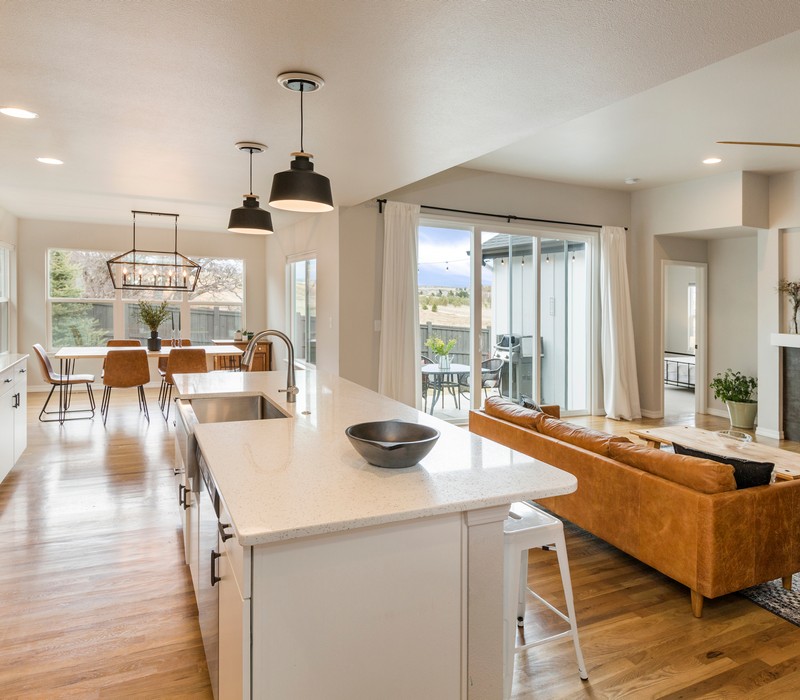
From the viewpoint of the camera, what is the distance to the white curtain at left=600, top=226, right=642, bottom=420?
6.71 metres

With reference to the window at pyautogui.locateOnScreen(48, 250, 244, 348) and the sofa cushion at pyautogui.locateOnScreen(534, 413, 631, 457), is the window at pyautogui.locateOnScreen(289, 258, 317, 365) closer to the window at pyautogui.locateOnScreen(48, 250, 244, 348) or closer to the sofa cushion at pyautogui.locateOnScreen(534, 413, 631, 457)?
the window at pyautogui.locateOnScreen(48, 250, 244, 348)

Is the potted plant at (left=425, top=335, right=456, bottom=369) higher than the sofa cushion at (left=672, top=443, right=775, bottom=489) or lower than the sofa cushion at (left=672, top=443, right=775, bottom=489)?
higher

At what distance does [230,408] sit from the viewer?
3.09 metres

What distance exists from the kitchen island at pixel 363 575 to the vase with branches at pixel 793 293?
560 cm

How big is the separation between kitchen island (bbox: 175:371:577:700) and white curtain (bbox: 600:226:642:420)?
5492 mm

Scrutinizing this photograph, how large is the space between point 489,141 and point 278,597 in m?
3.01

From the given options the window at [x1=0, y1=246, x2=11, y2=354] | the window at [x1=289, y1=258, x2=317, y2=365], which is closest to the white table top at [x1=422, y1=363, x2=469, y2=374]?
the window at [x1=289, y1=258, x2=317, y2=365]

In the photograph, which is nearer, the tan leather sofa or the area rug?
the tan leather sofa

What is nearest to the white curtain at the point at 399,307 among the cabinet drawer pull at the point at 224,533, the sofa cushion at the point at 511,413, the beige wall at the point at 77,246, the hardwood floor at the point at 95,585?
the sofa cushion at the point at 511,413

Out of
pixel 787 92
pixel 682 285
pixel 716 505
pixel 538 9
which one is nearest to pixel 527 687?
pixel 716 505

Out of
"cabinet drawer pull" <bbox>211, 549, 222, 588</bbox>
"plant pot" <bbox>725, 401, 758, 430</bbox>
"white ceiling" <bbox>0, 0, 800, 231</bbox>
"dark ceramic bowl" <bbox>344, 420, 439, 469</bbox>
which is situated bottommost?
"plant pot" <bbox>725, 401, 758, 430</bbox>

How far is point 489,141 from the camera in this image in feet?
11.3

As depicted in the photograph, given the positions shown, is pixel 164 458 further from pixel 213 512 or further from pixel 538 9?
pixel 538 9

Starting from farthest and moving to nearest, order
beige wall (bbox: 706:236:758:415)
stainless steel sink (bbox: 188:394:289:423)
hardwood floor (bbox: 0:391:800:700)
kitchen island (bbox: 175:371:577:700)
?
beige wall (bbox: 706:236:758:415)
stainless steel sink (bbox: 188:394:289:423)
hardwood floor (bbox: 0:391:800:700)
kitchen island (bbox: 175:371:577:700)
